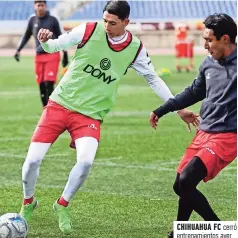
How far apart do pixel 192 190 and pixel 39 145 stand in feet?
5.11

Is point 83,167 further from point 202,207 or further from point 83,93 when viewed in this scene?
point 202,207

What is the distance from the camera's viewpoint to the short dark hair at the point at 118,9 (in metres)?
8.02

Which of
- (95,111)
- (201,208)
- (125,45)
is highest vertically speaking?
Answer: (125,45)

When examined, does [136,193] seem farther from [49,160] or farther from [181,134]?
[181,134]

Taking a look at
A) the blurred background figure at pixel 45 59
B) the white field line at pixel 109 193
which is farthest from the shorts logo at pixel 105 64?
the blurred background figure at pixel 45 59

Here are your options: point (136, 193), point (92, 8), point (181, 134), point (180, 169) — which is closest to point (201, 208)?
point (180, 169)

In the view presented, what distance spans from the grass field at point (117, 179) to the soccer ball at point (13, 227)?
1.26 feet

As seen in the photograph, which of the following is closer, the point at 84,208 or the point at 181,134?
the point at 84,208

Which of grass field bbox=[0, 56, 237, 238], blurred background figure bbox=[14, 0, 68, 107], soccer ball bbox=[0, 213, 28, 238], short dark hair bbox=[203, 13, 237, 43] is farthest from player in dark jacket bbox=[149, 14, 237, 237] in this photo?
blurred background figure bbox=[14, 0, 68, 107]

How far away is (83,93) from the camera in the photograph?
816cm

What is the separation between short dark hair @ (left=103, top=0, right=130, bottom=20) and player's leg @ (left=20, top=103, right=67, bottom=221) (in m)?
0.97

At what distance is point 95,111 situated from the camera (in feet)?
26.8

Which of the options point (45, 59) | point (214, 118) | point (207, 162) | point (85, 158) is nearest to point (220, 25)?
point (214, 118)

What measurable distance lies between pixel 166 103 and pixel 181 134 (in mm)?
7334
